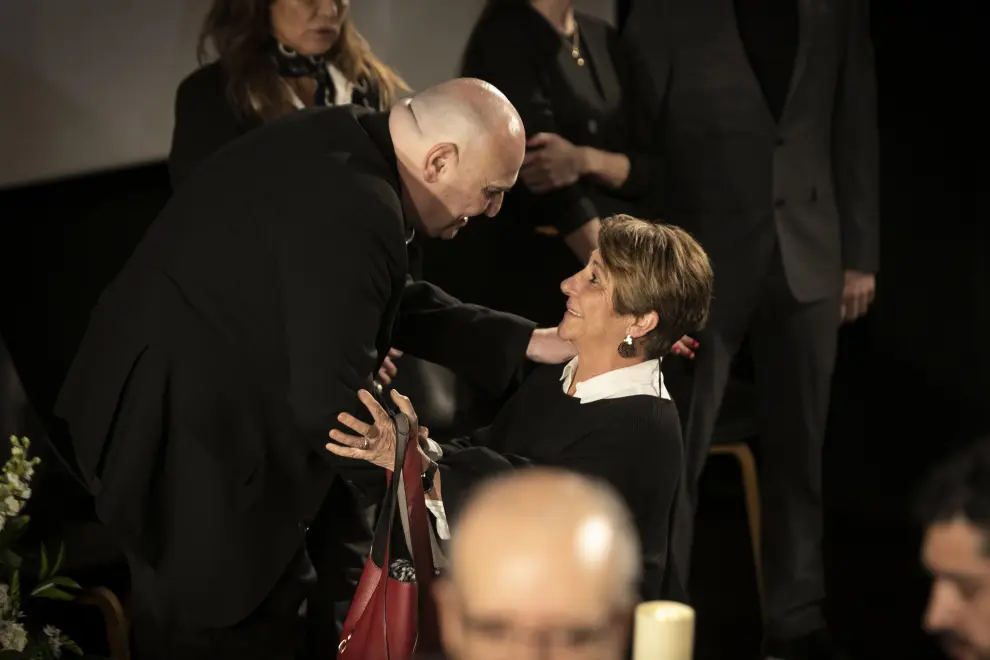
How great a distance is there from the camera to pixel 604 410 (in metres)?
2.19

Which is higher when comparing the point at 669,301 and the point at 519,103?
the point at 519,103

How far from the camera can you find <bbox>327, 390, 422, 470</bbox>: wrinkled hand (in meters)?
2.00

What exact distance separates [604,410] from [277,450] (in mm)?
630

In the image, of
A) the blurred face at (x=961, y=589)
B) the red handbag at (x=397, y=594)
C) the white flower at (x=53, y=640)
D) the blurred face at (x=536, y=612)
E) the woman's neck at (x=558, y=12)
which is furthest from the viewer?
the woman's neck at (x=558, y=12)

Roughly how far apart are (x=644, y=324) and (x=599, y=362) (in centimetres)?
11

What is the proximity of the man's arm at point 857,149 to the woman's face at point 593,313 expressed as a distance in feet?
3.72

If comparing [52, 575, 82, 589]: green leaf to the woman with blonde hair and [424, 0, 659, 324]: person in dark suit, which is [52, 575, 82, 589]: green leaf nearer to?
the woman with blonde hair

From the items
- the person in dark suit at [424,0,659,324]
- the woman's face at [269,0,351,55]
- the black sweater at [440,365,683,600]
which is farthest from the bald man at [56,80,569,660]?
the woman's face at [269,0,351,55]

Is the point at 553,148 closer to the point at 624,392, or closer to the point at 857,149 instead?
the point at 857,149

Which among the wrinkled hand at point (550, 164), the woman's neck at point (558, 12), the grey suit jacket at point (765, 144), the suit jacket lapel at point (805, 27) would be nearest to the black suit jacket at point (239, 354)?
the wrinkled hand at point (550, 164)

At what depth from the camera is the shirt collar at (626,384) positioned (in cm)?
221

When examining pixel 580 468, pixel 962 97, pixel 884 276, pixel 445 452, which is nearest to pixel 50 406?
pixel 445 452

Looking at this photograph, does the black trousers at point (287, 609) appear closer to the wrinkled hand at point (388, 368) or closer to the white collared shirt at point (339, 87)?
the wrinkled hand at point (388, 368)

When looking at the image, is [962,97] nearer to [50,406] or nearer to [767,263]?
[767,263]
